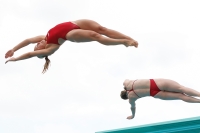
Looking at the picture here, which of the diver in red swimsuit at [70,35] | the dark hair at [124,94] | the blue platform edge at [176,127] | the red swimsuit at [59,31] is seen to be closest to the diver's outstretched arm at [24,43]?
the diver in red swimsuit at [70,35]

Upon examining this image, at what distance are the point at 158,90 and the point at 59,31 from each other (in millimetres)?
2630

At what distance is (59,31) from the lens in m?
9.30

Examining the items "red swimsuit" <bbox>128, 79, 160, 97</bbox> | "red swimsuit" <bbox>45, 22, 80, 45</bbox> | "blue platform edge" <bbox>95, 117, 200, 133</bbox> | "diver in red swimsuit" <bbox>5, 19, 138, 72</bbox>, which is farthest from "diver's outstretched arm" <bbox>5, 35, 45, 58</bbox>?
"blue platform edge" <bbox>95, 117, 200, 133</bbox>

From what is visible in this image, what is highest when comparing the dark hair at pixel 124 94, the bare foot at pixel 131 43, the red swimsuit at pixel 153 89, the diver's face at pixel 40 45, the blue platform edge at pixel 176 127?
the diver's face at pixel 40 45

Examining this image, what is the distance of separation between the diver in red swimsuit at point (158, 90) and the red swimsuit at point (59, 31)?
2.09m

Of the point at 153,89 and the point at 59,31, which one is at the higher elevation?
the point at 59,31

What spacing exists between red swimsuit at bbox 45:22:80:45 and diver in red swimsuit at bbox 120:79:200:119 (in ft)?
6.84

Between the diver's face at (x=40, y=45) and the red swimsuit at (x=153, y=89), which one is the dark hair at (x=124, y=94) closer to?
the red swimsuit at (x=153, y=89)

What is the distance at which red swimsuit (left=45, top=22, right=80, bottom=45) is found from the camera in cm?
927

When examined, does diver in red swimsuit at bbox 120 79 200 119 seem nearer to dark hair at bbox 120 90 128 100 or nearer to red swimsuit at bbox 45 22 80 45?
dark hair at bbox 120 90 128 100

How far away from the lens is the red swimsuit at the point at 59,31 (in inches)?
365

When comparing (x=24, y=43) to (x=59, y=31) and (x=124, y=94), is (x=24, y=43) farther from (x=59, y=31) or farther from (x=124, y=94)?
(x=124, y=94)

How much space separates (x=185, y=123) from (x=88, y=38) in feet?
8.80

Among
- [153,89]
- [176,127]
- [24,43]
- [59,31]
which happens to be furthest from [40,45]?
[176,127]
